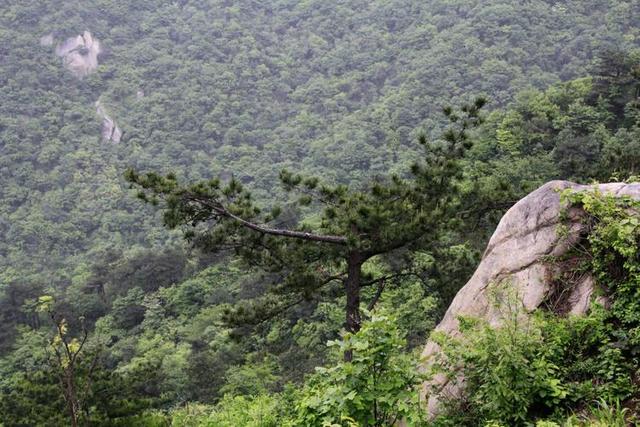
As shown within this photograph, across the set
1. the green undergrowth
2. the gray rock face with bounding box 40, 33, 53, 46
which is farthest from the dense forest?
the gray rock face with bounding box 40, 33, 53, 46

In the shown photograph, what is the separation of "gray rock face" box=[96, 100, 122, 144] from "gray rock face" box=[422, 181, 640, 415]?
2652 inches

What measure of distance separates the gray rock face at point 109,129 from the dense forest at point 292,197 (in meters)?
0.54

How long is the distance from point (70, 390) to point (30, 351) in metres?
30.5

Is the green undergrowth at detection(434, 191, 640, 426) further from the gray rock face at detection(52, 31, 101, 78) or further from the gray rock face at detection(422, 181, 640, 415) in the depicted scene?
the gray rock face at detection(52, 31, 101, 78)

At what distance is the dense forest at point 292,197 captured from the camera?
Answer: 4582 mm

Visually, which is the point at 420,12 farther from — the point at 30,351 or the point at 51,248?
the point at 30,351

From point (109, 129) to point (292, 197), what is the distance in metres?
30.5

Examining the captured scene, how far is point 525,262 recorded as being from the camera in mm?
5648

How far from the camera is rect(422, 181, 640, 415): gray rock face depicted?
509 cm

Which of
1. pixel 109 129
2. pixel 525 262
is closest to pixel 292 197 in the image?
pixel 109 129

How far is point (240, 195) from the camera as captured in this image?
9.50 meters

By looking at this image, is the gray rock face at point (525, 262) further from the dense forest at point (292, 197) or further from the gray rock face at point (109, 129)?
the gray rock face at point (109, 129)

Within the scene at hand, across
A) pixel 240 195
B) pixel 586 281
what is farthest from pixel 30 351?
pixel 586 281

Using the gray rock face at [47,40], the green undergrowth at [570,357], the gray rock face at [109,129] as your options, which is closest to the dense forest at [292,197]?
the green undergrowth at [570,357]
